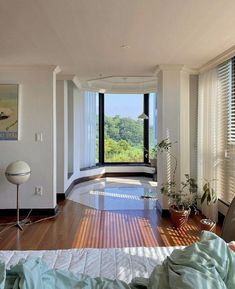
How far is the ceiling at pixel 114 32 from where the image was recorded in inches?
87.0

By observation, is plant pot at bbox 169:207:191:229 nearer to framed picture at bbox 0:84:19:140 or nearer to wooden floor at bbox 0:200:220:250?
wooden floor at bbox 0:200:220:250

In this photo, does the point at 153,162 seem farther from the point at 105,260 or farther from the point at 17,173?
the point at 105,260

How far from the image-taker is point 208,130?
13.4 ft

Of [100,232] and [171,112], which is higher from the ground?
[171,112]

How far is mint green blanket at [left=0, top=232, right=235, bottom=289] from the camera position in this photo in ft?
3.82

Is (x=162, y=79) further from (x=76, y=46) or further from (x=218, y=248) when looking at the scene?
(x=218, y=248)

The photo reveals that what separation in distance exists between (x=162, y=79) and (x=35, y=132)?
2105 millimetres

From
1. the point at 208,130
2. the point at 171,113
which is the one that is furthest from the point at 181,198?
the point at 171,113

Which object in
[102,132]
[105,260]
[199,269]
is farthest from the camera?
[102,132]

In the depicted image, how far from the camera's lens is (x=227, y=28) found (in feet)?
8.79

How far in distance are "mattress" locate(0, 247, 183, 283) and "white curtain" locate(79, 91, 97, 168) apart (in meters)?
5.03

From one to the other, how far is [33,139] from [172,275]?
3.46m

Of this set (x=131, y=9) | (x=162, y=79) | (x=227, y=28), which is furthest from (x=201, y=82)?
(x=131, y=9)

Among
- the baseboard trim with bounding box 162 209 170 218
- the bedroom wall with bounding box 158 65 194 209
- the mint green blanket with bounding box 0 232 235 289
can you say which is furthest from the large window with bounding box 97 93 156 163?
the mint green blanket with bounding box 0 232 235 289
